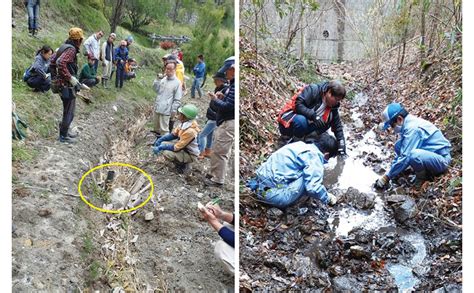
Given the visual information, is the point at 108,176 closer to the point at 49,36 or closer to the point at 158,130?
the point at 158,130

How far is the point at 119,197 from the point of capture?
2.21m

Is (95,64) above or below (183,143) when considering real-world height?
above

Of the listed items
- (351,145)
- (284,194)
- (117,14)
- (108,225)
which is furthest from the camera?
(351,145)

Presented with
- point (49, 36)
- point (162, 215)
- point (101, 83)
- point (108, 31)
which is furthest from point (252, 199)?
point (49, 36)

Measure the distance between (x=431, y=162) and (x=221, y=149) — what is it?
117 centimetres

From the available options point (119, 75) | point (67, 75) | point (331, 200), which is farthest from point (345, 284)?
point (67, 75)

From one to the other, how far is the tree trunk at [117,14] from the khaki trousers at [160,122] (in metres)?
0.50

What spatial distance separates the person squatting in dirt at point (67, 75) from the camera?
84.8 inches

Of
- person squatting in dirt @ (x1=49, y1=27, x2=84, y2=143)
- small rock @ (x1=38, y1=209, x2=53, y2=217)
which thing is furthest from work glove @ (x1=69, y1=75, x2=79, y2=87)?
small rock @ (x1=38, y1=209, x2=53, y2=217)

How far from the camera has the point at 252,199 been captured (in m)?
2.51

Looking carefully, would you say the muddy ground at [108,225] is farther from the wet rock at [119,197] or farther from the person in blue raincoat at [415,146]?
the person in blue raincoat at [415,146]

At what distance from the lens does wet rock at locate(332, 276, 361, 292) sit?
2.24 metres

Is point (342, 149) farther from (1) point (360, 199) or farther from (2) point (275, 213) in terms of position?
(2) point (275, 213)

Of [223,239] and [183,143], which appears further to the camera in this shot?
[183,143]
